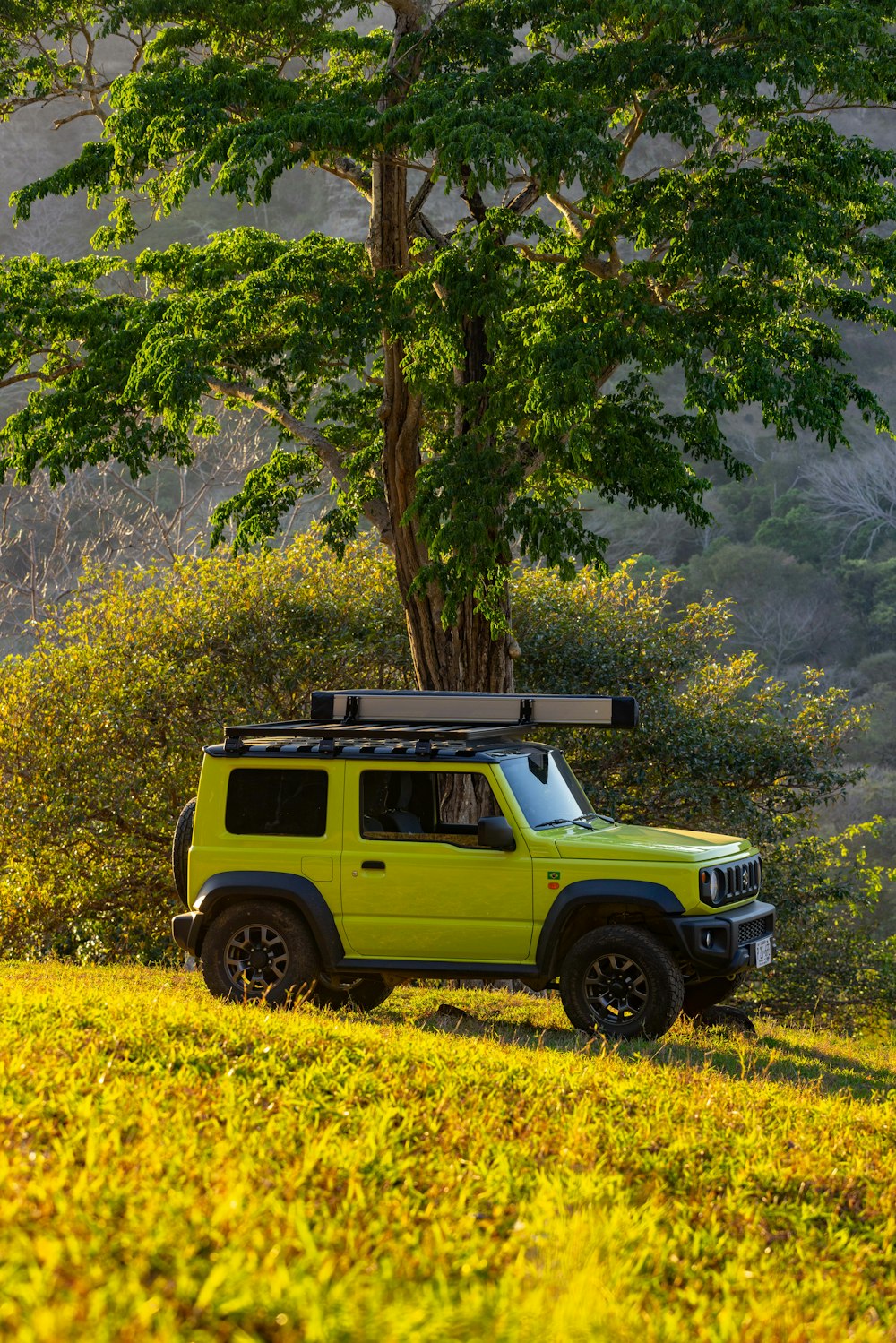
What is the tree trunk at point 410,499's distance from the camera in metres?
14.8

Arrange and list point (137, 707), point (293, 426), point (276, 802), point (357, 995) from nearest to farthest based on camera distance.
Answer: point (276, 802)
point (357, 995)
point (293, 426)
point (137, 707)

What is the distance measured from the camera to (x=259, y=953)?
920 cm

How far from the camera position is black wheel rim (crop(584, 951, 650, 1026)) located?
28.4ft

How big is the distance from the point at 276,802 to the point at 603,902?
92.2 inches

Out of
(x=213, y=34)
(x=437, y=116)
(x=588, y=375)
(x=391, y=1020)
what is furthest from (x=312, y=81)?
(x=391, y=1020)

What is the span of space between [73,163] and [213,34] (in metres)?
2.30

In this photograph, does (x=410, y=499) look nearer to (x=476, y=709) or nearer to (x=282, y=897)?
(x=476, y=709)

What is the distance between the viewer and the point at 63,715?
55.2ft

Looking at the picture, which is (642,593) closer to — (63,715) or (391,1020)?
(63,715)

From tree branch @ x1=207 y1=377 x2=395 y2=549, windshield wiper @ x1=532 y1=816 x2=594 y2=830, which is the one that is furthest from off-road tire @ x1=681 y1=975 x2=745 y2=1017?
tree branch @ x1=207 y1=377 x2=395 y2=549

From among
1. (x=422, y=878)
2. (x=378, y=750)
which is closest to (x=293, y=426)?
(x=378, y=750)

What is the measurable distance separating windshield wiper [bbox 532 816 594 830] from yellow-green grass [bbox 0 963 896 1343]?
1.77 m

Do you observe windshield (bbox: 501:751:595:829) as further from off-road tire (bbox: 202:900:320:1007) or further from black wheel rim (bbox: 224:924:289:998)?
black wheel rim (bbox: 224:924:289:998)

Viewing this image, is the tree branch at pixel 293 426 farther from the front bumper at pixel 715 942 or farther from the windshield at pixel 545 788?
the front bumper at pixel 715 942
